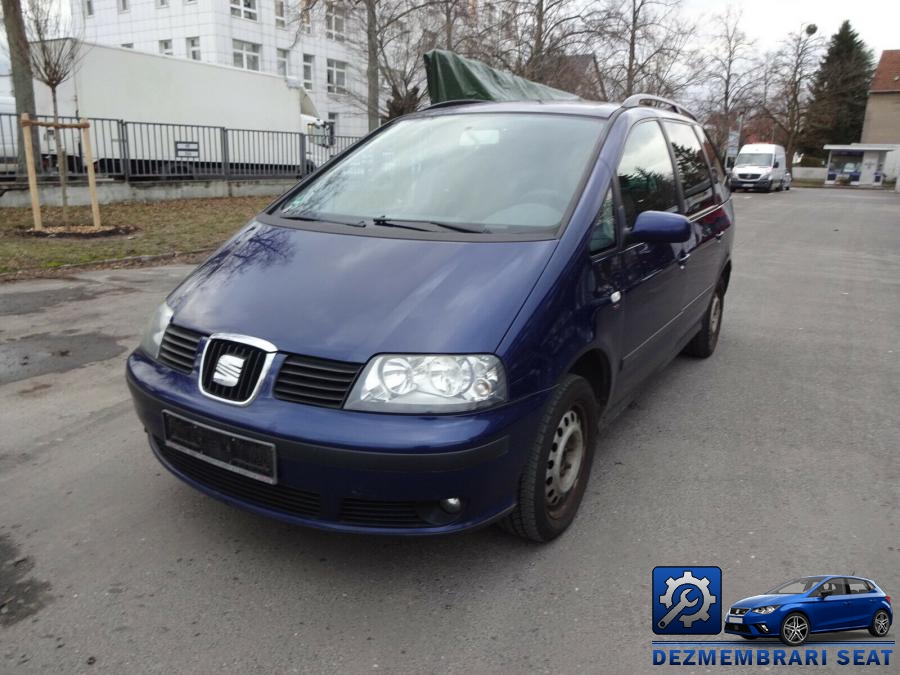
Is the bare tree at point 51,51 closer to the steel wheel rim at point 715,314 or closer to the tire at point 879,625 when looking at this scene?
the steel wheel rim at point 715,314

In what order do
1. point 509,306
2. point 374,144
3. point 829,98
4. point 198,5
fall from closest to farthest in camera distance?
point 509,306
point 374,144
point 198,5
point 829,98

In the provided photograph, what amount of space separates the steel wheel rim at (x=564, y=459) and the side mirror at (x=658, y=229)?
0.91 meters

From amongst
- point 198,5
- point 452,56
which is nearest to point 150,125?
point 452,56

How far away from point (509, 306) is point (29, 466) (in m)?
2.59

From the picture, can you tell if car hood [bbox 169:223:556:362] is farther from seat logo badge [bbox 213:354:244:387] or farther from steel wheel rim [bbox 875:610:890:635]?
steel wheel rim [bbox 875:610:890:635]

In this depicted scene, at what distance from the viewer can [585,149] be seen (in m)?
3.36

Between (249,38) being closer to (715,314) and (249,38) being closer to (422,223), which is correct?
(715,314)

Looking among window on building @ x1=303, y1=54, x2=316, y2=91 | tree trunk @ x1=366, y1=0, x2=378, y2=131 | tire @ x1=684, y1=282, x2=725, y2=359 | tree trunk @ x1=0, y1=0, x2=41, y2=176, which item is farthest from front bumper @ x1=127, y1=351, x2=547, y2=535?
window on building @ x1=303, y1=54, x2=316, y2=91

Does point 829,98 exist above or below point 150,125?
above

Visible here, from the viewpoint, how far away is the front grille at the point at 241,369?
247cm

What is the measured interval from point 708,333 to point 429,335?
3.70 metres

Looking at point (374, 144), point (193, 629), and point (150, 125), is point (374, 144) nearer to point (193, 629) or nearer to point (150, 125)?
point (193, 629)

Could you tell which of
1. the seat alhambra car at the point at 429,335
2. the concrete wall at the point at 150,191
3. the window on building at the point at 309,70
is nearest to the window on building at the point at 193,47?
the window on building at the point at 309,70

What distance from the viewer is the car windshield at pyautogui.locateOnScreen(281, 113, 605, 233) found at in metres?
3.17
